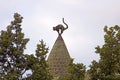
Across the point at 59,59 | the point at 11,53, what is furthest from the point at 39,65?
the point at 59,59

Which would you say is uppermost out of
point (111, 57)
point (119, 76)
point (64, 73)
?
point (64, 73)

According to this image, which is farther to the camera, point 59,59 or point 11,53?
point 59,59

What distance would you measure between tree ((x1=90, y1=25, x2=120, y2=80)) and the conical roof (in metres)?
3.52

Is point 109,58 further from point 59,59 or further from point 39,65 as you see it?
point 59,59

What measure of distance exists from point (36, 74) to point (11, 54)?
140 cm

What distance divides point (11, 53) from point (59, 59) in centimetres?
501

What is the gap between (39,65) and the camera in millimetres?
15812

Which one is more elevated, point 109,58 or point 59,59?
point 59,59

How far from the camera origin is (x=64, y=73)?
65.5 ft

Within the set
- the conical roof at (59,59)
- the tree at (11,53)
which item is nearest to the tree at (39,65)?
the tree at (11,53)

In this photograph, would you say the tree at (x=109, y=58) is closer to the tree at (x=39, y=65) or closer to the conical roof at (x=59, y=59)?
the tree at (x=39, y=65)

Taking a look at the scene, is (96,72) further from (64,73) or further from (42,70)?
(64,73)

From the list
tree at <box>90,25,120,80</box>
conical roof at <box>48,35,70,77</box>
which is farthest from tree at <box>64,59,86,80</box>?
conical roof at <box>48,35,70,77</box>

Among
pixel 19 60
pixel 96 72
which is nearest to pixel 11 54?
pixel 19 60
